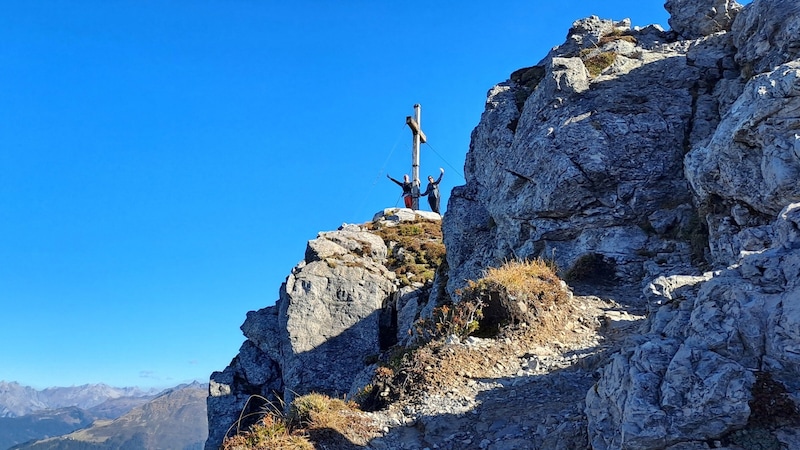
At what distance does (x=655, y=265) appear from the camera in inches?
735

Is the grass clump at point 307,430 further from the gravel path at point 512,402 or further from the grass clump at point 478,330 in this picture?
the grass clump at point 478,330

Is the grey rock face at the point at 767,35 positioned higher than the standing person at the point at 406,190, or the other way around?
the standing person at the point at 406,190

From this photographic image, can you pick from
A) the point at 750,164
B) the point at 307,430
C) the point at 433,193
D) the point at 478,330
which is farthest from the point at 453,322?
the point at 433,193

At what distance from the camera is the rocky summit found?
7648mm

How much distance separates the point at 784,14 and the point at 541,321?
14.3 m

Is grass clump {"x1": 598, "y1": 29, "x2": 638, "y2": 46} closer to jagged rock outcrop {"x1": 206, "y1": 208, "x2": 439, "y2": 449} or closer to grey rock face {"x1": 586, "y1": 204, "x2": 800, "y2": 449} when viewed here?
jagged rock outcrop {"x1": 206, "y1": 208, "x2": 439, "y2": 449}

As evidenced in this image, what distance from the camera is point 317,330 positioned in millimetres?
29609

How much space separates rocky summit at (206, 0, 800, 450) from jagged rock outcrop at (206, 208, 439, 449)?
0.12 metres

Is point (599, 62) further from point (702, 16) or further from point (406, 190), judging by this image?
point (406, 190)

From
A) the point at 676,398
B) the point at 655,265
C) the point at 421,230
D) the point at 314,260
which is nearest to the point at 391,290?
the point at 314,260

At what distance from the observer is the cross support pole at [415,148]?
5416 cm

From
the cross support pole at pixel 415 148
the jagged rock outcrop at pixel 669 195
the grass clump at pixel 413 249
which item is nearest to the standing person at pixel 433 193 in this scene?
the cross support pole at pixel 415 148

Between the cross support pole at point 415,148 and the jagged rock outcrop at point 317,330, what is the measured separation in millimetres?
19569

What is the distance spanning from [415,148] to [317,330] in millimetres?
29776
